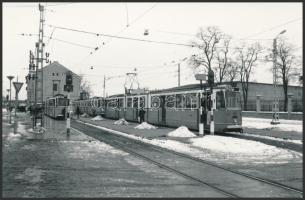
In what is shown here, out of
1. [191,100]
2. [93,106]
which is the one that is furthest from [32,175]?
[93,106]

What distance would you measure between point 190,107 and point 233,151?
10.9 metres

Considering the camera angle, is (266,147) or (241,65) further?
(241,65)

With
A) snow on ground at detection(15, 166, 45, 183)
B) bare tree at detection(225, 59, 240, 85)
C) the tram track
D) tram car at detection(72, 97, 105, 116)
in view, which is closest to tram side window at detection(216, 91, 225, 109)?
the tram track

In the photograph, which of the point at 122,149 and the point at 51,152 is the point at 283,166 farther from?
the point at 51,152

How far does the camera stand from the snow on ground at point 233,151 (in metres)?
13.8

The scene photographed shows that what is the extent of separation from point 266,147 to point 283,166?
4417 millimetres

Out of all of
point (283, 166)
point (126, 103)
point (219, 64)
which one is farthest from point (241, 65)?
point (283, 166)

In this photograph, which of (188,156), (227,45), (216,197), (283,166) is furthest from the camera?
(227,45)

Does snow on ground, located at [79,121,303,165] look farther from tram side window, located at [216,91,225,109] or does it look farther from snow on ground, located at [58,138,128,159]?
tram side window, located at [216,91,225,109]

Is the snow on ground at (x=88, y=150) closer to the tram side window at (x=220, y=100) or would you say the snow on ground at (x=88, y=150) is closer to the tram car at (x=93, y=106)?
the tram side window at (x=220, y=100)

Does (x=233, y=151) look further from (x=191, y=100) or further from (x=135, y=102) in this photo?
(x=135, y=102)

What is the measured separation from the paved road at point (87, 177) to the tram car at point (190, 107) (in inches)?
347

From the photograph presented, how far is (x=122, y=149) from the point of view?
54.4ft

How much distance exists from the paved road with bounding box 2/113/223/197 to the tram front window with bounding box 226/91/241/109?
10763 millimetres
